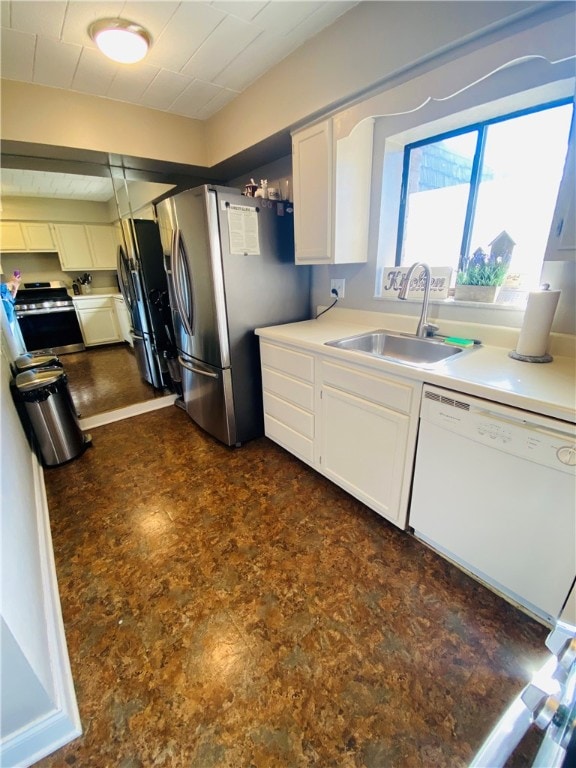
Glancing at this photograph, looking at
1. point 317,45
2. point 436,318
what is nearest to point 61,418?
point 436,318

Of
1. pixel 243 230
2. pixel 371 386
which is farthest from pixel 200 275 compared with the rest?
pixel 371 386

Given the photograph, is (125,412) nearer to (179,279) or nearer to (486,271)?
(179,279)

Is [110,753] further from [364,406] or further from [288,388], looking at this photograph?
[288,388]

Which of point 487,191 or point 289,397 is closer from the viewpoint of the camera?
point 487,191

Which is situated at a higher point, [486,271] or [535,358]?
[486,271]

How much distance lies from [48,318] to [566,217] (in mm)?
3558

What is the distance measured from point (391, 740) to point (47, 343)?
3.49m

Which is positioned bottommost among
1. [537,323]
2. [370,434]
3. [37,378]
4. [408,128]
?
[370,434]

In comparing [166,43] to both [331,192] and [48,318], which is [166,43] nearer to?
[331,192]

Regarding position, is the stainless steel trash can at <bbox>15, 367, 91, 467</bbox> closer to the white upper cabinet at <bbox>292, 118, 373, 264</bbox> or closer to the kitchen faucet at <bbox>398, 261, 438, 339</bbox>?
the white upper cabinet at <bbox>292, 118, 373, 264</bbox>

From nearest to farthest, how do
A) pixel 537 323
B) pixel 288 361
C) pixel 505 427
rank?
pixel 505 427 → pixel 537 323 → pixel 288 361

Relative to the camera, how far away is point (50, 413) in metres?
2.17

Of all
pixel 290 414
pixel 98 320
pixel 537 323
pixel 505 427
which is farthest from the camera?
pixel 98 320

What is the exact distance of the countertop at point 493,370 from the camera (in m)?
1.03
